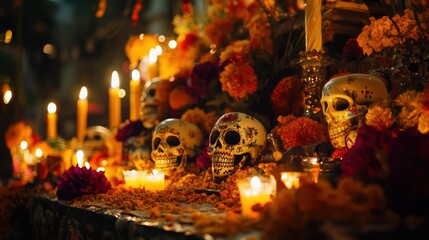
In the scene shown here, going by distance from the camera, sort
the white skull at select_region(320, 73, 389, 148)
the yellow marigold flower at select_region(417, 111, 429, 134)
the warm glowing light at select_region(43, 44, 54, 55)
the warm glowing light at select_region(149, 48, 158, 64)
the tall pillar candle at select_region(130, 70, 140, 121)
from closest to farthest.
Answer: the yellow marigold flower at select_region(417, 111, 429, 134) → the white skull at select_region(320, 73, 389, 148) → the tall pillar candle at select_region(130, 70, 140, 121) → the warm glowing light at select_region(149, 48, 158, 64) → the warm glowing light at select_region(43, 44, 54, 55)

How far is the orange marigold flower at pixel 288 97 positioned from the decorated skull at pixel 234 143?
24 cm

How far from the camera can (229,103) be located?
2.09m

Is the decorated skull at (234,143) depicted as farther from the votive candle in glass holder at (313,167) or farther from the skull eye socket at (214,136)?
the votive candle in glass holder at (313,167)

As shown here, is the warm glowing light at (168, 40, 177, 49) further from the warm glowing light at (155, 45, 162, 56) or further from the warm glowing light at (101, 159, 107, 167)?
the warm glowing light at (101, 159, 107, 167)

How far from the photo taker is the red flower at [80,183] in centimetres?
175

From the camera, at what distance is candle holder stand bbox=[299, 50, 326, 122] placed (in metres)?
1.71

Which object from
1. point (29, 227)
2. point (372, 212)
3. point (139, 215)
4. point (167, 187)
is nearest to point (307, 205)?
point (372, 212)

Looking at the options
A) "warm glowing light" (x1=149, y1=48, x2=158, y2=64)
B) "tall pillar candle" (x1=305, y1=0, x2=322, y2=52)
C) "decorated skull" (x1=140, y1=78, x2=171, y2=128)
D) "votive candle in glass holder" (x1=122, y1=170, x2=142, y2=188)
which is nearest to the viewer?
"tall pillar candle" (x1=305, y1=0, x2=322, y2=52)

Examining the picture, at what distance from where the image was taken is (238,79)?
1.92m

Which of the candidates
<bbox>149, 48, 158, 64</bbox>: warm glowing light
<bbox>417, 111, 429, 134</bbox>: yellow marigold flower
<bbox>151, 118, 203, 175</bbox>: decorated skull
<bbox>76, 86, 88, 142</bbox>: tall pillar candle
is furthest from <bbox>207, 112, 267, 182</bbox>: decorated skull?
<bbox>76, 86, 88, 142</bbox>: tall pillar candle

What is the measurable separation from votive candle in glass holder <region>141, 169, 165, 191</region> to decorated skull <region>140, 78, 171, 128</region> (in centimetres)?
62

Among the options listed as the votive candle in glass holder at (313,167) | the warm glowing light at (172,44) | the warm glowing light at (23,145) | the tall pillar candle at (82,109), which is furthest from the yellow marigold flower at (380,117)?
the warm glowing light at (23,145)

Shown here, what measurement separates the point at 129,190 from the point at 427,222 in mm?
1143

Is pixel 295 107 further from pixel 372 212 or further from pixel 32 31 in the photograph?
pixel 32 31
